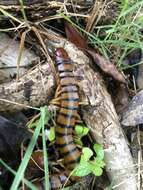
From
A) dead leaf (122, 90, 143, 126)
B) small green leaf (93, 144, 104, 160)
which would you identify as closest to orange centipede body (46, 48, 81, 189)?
small green leaf (93, 144, 104, 160)

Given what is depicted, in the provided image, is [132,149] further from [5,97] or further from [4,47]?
[4,47]

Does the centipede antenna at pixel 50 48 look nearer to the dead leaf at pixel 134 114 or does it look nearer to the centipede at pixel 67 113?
the centipede at pixel 67 113

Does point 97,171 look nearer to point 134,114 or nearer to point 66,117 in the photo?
→ point 66,117

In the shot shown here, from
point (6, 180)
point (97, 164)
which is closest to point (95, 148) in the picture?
point (97, 164)

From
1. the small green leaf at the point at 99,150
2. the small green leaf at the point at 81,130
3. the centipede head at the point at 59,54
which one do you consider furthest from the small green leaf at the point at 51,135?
the centipede head at the point at 59,54

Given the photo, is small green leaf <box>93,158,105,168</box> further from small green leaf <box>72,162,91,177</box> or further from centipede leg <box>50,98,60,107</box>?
A: centipede leg <box>50,98,60,107</box>

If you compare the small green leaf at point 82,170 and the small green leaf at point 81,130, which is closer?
the small green leaf at point 82,170
